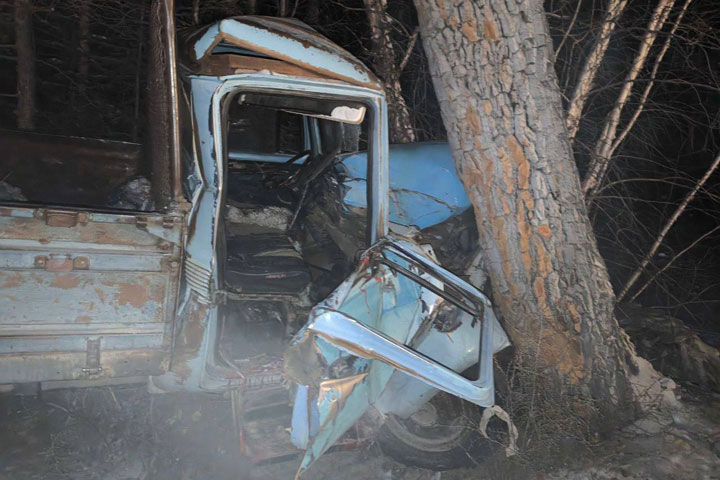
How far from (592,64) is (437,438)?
281cm

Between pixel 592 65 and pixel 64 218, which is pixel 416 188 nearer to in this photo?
pixel 592 65

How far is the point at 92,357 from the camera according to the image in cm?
246

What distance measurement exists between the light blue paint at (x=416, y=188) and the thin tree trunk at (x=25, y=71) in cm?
351

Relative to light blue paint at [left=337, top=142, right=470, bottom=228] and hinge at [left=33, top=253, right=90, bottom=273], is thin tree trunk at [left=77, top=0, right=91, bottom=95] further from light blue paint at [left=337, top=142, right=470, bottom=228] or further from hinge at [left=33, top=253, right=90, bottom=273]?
hinge at [left=33, top=253, right=90, bottom=273]

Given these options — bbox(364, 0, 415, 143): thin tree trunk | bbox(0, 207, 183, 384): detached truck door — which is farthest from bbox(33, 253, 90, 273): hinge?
bbox(364, 0, 415, 143): thin tree trunk

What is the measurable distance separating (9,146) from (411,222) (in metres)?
2.52

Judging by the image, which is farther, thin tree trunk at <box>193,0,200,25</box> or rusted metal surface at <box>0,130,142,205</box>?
thin tree trunk at <box>193,0,200,25</box>

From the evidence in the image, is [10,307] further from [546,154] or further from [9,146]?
[546,154]

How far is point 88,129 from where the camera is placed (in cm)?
607

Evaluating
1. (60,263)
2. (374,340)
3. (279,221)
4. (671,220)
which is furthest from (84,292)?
(671,220)

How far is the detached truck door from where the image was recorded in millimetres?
2303

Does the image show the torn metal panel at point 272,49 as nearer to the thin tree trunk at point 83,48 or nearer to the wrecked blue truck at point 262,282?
the wrecked blue truck at point 262,282

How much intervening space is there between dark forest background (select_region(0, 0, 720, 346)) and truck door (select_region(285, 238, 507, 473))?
2015 mm

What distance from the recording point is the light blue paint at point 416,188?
11.3ft
